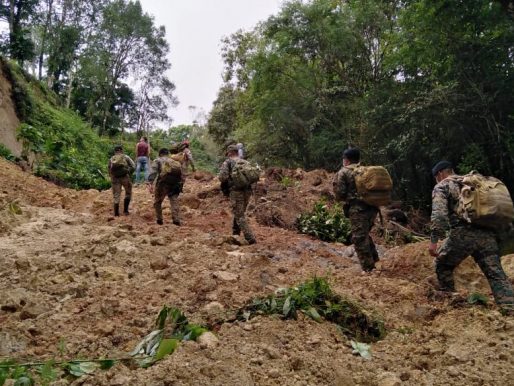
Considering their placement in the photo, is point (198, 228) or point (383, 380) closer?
point (383, 380)

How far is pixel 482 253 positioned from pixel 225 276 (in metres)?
2.73

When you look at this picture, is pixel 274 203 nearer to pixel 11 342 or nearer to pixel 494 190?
pixel 494 190

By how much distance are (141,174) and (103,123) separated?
20745mm

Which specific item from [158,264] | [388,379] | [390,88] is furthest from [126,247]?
[390,88]

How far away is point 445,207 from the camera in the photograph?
529 centimetres

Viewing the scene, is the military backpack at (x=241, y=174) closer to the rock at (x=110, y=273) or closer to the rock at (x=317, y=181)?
the rock at (x=110, y=273)

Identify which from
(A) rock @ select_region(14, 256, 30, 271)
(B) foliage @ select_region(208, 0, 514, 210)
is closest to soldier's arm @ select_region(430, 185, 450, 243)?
(A) rock @ select_region(14, 256, 30, 271)

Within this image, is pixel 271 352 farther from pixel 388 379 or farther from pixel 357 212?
pixel 357 212

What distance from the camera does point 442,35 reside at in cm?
1312

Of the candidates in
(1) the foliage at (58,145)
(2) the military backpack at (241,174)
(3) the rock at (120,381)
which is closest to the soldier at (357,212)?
(2) the military backpack at (241,174)

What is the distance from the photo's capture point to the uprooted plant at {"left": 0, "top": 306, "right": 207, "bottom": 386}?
9.63 ft

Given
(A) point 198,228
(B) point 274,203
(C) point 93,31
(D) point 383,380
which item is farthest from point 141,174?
(C) point 93,31

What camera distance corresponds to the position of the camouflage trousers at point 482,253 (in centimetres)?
493

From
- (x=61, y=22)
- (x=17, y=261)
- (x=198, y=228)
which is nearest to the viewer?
(x=17, y=261)
